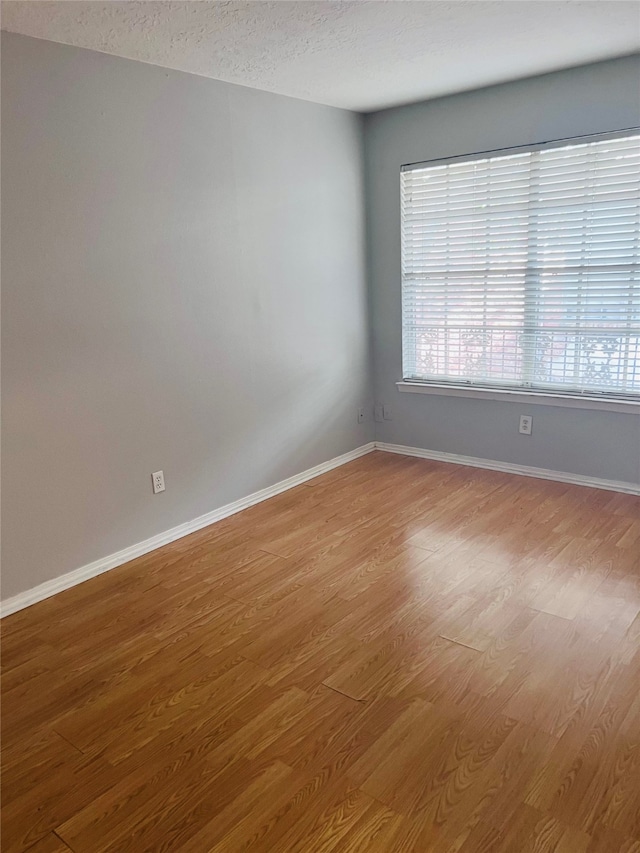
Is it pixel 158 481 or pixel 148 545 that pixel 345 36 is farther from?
pixel 148 545

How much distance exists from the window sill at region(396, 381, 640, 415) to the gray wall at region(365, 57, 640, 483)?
45 millimetres

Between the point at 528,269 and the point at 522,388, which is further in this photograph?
the point at 522,388

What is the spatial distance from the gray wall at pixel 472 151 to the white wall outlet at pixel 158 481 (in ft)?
6.57

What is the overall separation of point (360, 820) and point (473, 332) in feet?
10.2

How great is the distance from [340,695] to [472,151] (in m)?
3.24

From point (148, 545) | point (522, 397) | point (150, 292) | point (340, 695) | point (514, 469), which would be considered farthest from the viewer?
point (514, 469)

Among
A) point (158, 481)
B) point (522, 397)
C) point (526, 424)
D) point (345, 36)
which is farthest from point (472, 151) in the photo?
point (158, 481)

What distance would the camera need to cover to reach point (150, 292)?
2.96 meters

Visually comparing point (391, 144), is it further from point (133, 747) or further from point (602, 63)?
point (133, 747)

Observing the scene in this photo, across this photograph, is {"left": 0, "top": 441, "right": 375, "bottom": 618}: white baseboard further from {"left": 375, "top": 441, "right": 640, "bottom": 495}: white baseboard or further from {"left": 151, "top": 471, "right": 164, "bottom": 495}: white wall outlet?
{"left": 375, "top": 441, "right": 640, "bottom": 495}: white baseboard

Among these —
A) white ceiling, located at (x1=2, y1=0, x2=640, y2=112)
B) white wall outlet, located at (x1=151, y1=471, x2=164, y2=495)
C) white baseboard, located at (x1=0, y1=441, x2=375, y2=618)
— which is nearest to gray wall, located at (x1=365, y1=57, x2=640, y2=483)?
white ceiling, located at (x1=2, y1=0, x2=640, y2=112)

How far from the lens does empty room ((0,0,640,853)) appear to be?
1690 millimetres

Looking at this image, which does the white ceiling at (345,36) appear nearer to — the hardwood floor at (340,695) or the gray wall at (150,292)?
the gray wall at (150,292)

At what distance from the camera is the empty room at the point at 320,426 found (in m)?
1.69
